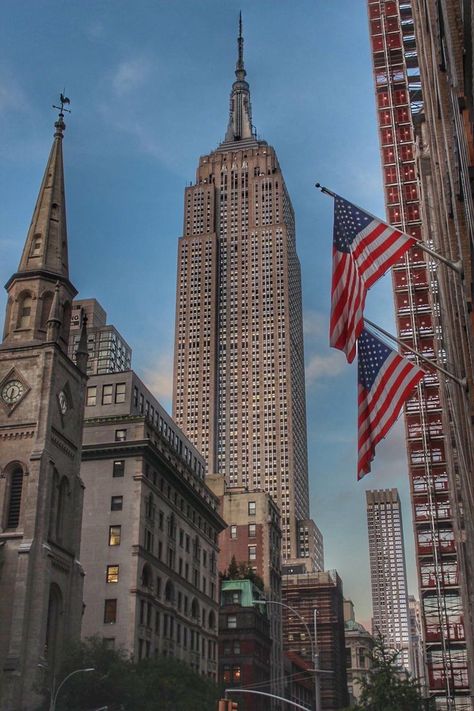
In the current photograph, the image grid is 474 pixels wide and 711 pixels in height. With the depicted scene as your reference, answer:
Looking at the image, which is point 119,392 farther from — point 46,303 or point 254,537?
point 254,537

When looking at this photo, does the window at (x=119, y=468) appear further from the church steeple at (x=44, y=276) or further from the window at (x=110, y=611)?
the church steeple at (x=44, y=276)

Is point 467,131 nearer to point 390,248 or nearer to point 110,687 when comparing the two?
point 390,248

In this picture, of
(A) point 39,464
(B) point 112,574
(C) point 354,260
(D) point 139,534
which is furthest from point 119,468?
(C) point 354,260

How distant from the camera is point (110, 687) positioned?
60406 millimetres

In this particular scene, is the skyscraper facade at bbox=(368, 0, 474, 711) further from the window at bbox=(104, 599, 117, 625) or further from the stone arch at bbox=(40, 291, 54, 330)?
the stone arch at bbox=(40, 291, 54, 330)

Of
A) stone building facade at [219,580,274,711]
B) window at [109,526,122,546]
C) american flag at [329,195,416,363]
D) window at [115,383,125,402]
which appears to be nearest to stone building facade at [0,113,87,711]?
window at [109,526,122,546]

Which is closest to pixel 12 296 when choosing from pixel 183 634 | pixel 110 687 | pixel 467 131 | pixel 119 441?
pixel 119 441

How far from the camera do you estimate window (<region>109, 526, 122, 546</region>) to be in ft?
260

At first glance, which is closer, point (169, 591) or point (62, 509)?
point (62, 509)

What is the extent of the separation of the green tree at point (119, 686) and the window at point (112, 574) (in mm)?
11451

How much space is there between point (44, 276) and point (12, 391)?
11135mm

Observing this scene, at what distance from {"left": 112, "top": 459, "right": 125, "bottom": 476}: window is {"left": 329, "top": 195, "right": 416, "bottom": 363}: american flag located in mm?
59431

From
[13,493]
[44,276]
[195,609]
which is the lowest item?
[195,609]

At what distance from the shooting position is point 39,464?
6462 centimetres
